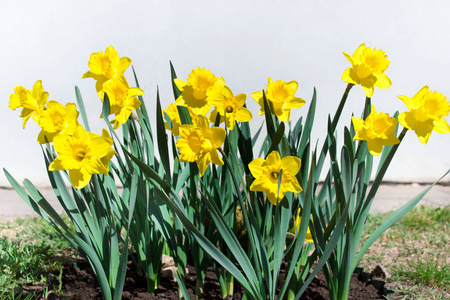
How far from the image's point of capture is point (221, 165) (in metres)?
1.26

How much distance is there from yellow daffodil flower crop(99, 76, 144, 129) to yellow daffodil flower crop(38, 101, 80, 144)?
10 centimetres

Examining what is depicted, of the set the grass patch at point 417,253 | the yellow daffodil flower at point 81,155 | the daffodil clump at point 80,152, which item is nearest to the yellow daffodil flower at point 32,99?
the daffodil clump at point 80,152

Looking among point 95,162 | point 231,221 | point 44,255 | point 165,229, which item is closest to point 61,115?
point 95,162

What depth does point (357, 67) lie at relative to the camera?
1192 millimetres

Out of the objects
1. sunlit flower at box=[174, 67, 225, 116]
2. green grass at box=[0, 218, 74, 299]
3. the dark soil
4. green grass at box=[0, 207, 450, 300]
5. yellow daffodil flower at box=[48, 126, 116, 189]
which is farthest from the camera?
green grass at box=[0, 207, 450, 300]

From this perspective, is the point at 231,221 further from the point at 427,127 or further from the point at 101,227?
the point at 427,127

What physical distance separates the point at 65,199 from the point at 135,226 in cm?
24

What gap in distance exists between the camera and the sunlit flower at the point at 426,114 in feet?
3.60

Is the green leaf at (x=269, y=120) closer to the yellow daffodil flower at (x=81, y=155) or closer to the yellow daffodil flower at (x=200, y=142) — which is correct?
the yellow daffodil flower at (x=200, y=142)

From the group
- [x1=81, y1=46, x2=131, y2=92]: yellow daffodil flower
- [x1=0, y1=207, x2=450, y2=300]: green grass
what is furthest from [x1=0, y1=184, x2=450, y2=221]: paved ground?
[x1=81, y1=46, x2=131, y2=92]: yellow daffodil flower

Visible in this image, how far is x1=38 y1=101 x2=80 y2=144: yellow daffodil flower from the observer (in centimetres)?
112

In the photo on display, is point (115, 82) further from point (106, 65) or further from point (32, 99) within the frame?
point (32, 99)

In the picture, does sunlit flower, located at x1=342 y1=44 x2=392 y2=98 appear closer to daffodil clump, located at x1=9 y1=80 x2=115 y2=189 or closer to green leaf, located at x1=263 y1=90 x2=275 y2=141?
green leaf, located at x1=263 y1=90 x2=275 y2=141

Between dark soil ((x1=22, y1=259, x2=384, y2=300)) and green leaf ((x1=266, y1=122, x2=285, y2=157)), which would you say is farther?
dark soil ((x1=22, y1=259, x2=384, y2=300))
